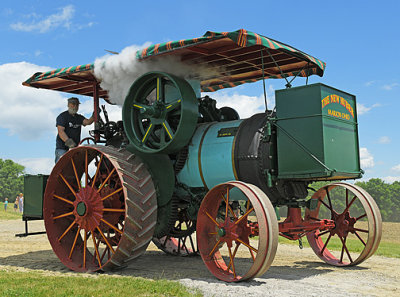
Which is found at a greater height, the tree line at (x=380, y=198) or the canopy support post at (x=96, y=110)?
the canopy support post at (x=96, y=110)

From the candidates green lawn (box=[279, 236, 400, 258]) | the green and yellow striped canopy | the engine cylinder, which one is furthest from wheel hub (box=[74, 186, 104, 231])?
green lawn (box=[279, 236, 400, 258])

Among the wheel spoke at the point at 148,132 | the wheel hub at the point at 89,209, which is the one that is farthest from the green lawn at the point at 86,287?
the wheel spoke at the point at 148,132

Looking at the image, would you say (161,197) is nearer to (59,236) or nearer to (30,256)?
(59,236)

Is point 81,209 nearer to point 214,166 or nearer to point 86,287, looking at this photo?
point 86,287

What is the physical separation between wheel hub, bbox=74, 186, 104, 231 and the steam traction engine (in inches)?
0.6

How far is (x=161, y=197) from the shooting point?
22.7ft

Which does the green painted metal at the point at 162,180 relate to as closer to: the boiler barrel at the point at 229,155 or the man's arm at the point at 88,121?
the boiler barrel at the point at 229,155

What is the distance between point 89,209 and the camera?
22.0 feet

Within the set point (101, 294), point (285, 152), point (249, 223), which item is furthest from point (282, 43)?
point (101, 294)

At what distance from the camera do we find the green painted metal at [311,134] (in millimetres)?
5816

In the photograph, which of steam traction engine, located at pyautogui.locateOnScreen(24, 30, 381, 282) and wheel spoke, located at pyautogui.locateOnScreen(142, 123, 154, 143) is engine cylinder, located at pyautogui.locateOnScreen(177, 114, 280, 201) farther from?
wheel spoke, located at pyautogui.locateOnScreen(142, 123, 154, 143)

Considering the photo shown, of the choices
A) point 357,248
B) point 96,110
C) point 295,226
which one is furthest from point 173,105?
point 357,248

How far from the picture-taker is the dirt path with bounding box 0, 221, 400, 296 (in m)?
5.21

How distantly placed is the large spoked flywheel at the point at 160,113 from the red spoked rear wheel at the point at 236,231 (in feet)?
3.60
